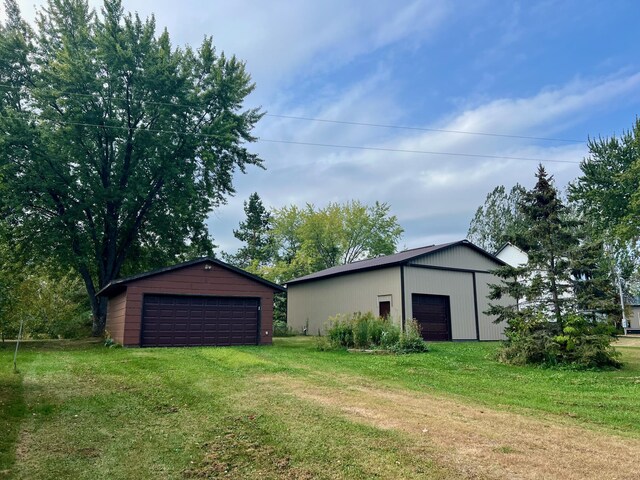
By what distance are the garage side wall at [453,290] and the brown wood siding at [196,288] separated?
237 inches

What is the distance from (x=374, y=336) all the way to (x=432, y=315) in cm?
546

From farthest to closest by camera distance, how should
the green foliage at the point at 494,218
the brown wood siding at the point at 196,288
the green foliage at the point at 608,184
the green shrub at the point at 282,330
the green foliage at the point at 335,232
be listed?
the green foliage at the point at 494,218
the green foliage at the point at 335,232
the green foliage at the point at 608,184
the green shrub at the point at 282,330
the brown wood siding at the point at 196,288

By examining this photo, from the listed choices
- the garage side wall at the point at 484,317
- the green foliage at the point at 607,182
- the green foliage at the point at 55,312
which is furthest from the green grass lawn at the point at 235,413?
the green foliage at the point at 607,182

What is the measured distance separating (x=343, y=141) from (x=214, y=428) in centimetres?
1216

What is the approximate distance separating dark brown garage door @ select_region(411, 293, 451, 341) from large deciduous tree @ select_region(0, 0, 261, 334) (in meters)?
11.8

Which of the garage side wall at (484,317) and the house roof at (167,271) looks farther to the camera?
the garage side wall at (484,317)

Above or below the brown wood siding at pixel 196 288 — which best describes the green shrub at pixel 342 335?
below

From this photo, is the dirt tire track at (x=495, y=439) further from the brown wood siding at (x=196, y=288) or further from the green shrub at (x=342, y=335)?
the brown wood siding at (x=196, y=288)

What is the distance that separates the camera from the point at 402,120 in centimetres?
1518

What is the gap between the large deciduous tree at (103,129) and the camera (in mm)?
19328

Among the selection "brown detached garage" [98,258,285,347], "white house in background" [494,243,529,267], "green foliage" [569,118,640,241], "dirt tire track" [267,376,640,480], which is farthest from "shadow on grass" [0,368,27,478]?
"green foliage" [569,118,640,241]

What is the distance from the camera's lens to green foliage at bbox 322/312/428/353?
1395 cm

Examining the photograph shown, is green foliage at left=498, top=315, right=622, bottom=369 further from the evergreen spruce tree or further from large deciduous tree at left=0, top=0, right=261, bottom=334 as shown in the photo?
large deciduous tree at left=0, top=0, right=261, bottom=334

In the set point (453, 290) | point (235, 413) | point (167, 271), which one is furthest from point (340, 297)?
point (235, 413)
